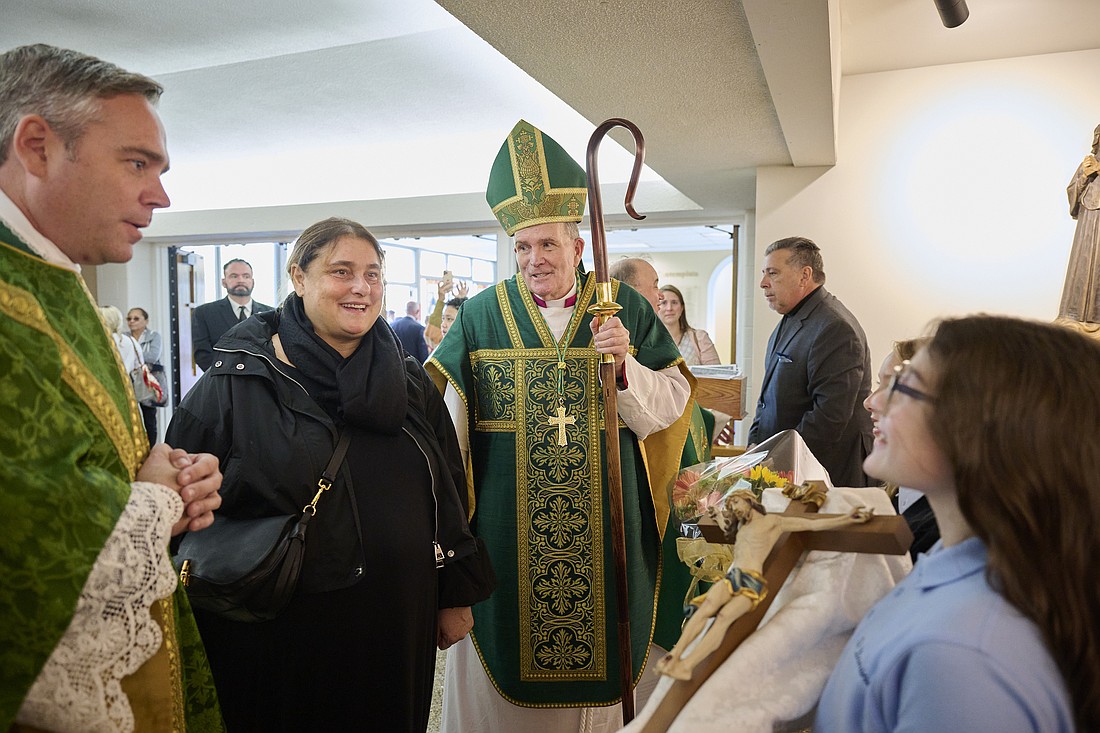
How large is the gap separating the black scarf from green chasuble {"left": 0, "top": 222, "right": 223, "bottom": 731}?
480 mm

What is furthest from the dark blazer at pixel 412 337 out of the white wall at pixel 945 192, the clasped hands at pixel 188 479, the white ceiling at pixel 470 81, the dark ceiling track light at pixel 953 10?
the clasped hands at pixel 188 479

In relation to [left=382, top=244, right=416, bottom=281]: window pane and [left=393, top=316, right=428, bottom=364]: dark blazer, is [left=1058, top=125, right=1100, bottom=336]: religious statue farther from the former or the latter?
[left=382, top=244, right=416, bottom=281]: window pane

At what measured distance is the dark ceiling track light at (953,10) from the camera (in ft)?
9.09

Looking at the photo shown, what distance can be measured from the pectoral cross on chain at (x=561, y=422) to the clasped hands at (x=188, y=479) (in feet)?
3.92

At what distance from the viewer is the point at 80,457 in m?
1.03

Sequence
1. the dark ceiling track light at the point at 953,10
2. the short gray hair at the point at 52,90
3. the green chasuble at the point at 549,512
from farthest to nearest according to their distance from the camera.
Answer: the dark ceiling track light at the point at 953,10
the green chasuble at the point at 549,512
the short gray hair at the point at 52,90

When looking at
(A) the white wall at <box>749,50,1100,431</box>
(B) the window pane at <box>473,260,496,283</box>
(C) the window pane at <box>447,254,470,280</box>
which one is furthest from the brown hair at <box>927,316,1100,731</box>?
(C) the window pane at <box>447,254,470,280</box>

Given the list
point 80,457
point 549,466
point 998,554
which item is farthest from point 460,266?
point 998,554

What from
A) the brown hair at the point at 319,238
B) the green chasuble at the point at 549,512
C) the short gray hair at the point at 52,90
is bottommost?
the green chasuble at the point at 549,512

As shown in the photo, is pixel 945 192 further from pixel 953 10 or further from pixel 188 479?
pixel 188 479

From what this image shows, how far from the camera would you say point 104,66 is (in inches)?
45.4

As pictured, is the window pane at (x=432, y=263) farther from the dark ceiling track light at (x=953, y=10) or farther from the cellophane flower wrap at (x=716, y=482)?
the cellophane flower wrap at (x=716, y=482)

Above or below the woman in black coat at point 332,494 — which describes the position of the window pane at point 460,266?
above

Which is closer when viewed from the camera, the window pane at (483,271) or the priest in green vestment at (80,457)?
the priest in green vestment at (80,457)
